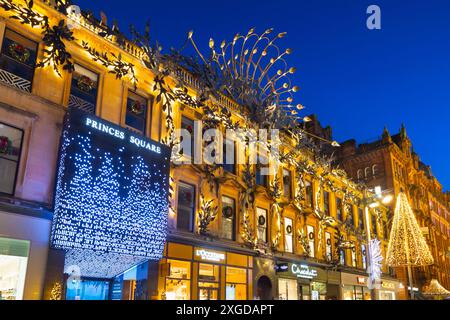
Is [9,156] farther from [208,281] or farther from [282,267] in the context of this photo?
[282,267]

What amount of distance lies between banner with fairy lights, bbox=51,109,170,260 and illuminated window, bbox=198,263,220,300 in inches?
134

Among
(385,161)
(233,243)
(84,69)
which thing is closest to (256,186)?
(233,243)

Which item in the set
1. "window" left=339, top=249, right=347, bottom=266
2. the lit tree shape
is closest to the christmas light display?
the lit tree shape

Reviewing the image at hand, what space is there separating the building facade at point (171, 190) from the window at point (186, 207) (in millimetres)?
63

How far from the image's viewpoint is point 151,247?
54.2 ft

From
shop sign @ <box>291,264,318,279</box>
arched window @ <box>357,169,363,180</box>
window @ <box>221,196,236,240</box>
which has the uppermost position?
arched window @ <box>357,169,363,180</box>

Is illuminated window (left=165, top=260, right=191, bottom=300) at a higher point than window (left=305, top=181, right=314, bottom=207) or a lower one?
lower

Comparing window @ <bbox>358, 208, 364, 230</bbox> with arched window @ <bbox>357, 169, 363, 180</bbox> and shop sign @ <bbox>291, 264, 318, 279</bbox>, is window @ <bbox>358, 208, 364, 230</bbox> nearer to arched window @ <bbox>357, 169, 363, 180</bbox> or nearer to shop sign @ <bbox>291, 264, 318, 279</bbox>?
arched window @ <bbox>357, 169, 363, 180</bbox>

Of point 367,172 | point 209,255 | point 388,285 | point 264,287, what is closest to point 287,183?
point 264,287

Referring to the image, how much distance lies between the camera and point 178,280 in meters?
18.3

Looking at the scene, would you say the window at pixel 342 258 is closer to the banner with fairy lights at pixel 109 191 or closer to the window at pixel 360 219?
the window at pixel 360 219

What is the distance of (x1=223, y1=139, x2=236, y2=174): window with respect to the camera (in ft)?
74.9

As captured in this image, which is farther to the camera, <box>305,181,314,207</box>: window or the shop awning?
the shop awning
